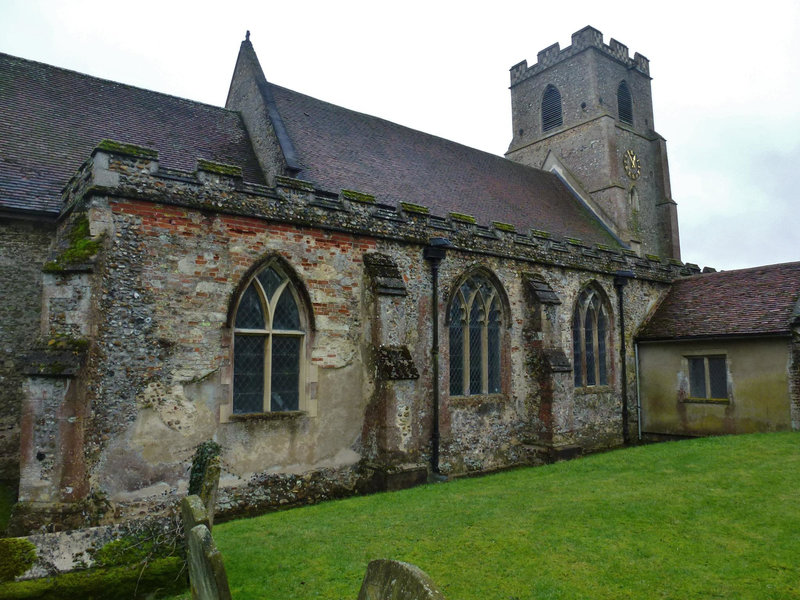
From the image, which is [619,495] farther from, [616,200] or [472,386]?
[616,200]

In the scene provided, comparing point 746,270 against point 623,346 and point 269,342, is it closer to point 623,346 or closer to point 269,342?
point 623,346

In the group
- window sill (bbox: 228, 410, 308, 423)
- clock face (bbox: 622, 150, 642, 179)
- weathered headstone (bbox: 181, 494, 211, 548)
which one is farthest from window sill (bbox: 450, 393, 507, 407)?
clock face (bbox: 622, 150, 642, 179)

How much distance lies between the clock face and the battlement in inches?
196

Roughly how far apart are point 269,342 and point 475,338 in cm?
574

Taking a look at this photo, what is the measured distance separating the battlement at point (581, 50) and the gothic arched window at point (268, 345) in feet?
73.0

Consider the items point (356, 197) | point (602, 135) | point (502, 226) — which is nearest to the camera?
point (356, 197)

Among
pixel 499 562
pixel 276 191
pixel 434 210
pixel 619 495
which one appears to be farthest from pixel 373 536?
pixel 434 210

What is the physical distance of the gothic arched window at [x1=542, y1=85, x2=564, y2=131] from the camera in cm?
2755

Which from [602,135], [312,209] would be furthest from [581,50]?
[312,209]

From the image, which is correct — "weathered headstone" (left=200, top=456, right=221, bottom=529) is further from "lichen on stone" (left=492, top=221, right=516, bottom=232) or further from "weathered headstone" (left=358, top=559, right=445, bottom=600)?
"lichen on stone" (left=492, top=221, right=516, bottom=232)

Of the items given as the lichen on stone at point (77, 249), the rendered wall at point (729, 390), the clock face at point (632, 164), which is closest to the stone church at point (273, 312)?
the lichen on stone at point (77, 249)

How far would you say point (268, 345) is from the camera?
34.8ft

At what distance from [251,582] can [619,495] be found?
20.1 feet

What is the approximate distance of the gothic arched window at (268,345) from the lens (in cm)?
1035
